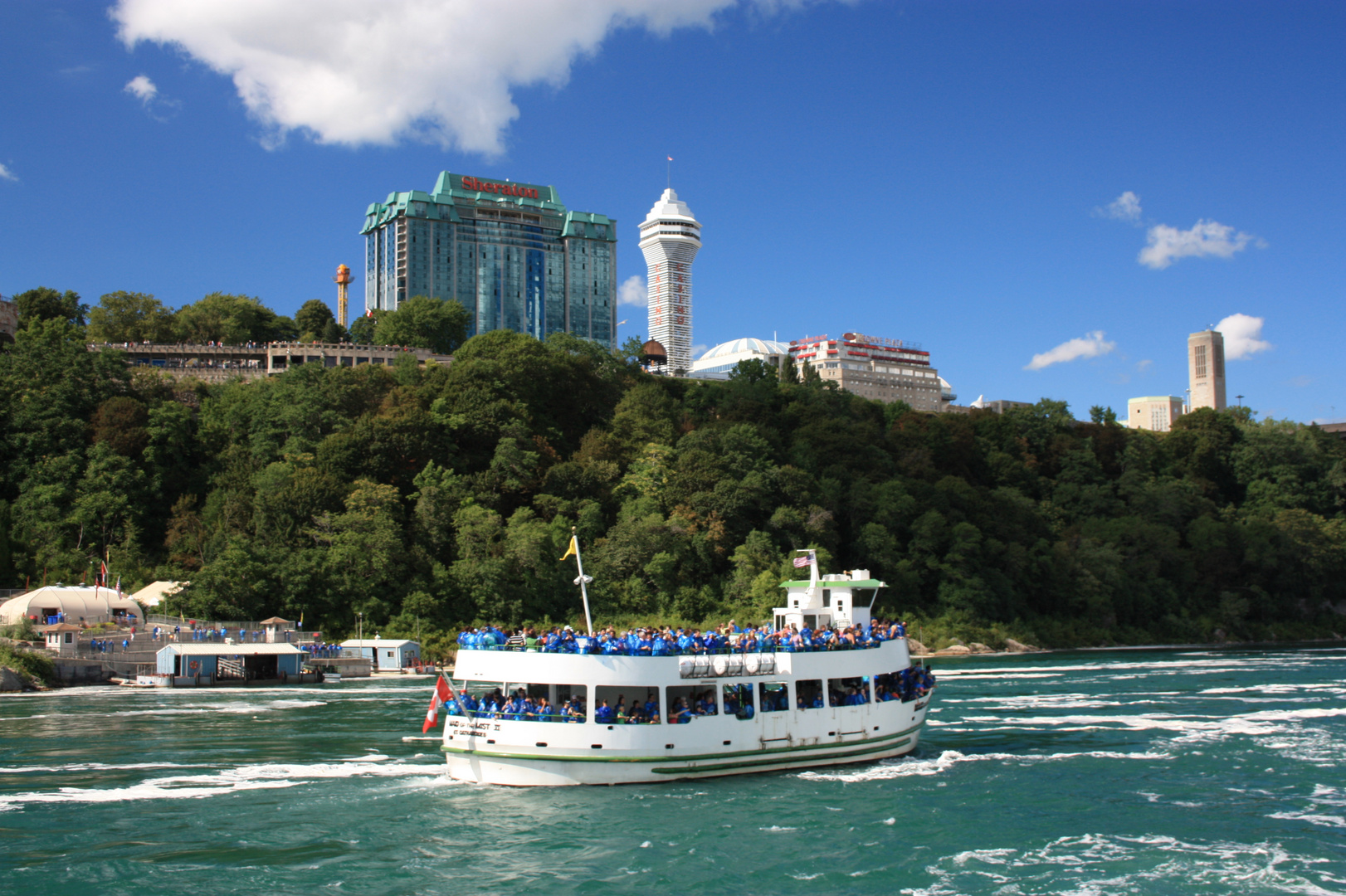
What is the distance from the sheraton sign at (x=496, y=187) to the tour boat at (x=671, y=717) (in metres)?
172

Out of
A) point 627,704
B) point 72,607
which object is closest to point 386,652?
point 72,607

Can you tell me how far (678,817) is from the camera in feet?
87.5

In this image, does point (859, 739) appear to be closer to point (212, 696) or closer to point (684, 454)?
point (212, 696)

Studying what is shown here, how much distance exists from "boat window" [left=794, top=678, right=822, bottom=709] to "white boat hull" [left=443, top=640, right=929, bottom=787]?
0.36 metres

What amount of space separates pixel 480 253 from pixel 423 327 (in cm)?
7134

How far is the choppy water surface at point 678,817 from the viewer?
22359 mm

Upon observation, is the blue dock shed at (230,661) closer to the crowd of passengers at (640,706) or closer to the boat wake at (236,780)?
the boat wake at (236,780)

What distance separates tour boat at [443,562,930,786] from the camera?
28.8 meters

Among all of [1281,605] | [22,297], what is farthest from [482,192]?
[1281,605]

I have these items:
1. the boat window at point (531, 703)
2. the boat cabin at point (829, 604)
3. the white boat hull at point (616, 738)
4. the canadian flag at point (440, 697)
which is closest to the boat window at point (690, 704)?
the white boat hull at point (616, 738)

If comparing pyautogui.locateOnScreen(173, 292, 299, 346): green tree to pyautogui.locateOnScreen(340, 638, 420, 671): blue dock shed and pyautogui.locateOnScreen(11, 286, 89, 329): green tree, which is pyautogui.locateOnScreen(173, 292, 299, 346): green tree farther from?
pyautogui.locateOnScreen(340, 638, 420, 671): blue dock shed

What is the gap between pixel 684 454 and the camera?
8631cm

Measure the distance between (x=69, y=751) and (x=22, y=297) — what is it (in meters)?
89.6

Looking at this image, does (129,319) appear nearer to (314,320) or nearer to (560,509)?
(314,320)
